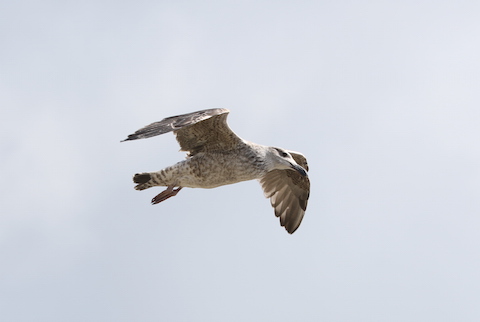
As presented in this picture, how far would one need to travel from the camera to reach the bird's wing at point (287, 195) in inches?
685

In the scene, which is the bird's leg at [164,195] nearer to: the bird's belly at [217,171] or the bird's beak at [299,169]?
the bird's belly at [217,171]

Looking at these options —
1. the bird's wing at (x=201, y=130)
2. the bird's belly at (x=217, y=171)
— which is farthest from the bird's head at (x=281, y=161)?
the bird's wing at (x=201, y=130)

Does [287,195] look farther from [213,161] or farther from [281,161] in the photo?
[213,161]

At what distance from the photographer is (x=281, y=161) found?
51.4 feet

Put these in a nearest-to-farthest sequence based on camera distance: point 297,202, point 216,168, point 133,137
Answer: point 133,137 < point 216,168 < point 297,202

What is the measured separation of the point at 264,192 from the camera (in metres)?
17.6

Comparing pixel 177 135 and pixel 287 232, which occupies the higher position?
pixel 177 135

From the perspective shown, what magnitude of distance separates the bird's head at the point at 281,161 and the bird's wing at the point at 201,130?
2.92ft

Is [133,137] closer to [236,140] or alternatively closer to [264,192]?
[236,140]

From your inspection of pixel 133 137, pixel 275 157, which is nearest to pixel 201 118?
pixel 133 137

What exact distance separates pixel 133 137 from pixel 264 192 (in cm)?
500

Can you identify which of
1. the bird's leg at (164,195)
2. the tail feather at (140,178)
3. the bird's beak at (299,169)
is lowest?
the bird's leg at (164,195)

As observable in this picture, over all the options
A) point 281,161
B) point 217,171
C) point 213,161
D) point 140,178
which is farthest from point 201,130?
point 281,161

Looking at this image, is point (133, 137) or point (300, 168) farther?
point (300, 168)
